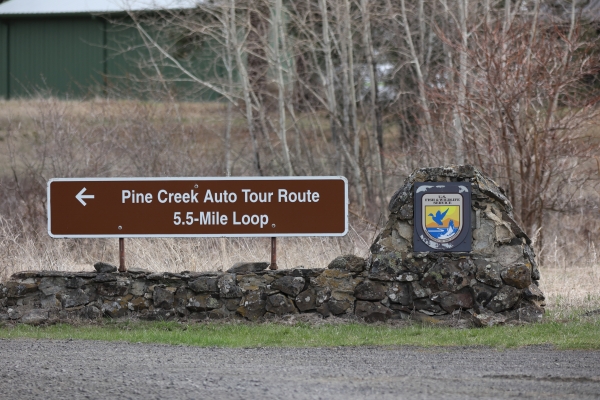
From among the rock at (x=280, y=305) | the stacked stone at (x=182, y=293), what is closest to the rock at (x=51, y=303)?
the stacked stone at (x=182, y=293)

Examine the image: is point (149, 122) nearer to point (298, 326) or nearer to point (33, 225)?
point (33, 225)

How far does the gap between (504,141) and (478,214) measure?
631cm

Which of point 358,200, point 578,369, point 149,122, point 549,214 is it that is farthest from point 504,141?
point 149,122

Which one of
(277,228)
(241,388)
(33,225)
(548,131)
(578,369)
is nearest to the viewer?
(241,388)

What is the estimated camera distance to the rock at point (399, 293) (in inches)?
367

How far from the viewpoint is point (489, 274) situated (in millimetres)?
9195

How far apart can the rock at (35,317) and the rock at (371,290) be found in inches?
138

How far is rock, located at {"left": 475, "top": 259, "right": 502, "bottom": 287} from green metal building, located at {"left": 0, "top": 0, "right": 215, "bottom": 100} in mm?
27853

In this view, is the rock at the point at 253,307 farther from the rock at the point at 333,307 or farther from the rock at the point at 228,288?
the rock at the point at 333,307

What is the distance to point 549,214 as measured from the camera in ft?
60.0

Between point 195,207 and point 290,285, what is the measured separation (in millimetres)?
1445

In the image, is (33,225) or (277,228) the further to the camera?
(33,225)

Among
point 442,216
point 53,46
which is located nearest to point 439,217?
point 442,216

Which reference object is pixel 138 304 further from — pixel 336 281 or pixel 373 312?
pixel 373 312
